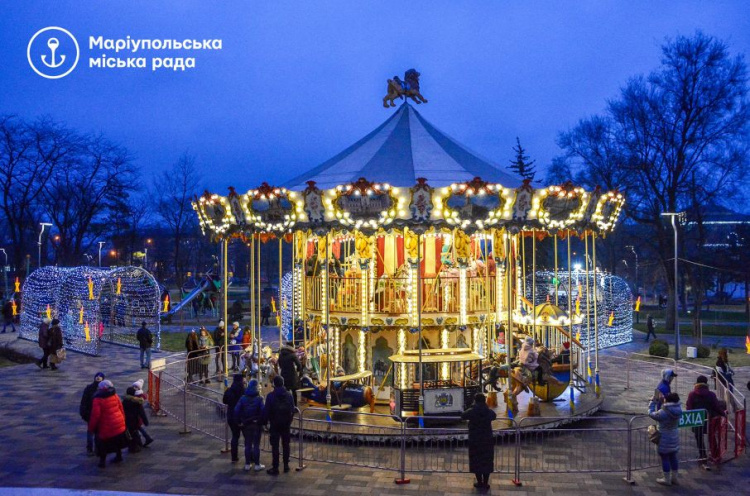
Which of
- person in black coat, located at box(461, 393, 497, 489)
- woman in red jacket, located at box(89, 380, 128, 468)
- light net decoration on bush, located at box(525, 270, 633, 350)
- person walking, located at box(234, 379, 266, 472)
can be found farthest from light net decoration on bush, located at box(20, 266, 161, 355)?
person in black coat, located at box(461, 393, 497, 489)

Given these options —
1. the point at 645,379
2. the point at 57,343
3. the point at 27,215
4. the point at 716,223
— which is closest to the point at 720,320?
the point at 716,223

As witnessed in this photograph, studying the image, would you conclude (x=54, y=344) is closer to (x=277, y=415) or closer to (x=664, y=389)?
(x=277, y=415)

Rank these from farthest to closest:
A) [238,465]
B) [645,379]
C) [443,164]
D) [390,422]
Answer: [645,379]
[443,164]
[390,422]
[238,465]

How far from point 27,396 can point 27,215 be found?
99.7 feet

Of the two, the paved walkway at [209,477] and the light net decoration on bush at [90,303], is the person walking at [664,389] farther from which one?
the light net decoration on bush at [90,303]

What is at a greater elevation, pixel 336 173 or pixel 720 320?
pixel 336 173

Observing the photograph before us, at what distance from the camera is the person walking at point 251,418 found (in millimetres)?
9547

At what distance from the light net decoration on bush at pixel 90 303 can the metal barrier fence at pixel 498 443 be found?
42.0ft

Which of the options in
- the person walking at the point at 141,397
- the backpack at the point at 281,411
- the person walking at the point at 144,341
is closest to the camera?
the backpack at the point at 281,411

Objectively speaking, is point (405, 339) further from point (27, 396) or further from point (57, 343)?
point (57, 343)

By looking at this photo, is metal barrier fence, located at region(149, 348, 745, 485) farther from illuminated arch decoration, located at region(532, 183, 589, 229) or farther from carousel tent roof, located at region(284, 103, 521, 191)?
carousel tent roof, located at region(284, 103, 521, 191)

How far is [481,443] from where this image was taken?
8.81m

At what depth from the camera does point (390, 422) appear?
39.3ft

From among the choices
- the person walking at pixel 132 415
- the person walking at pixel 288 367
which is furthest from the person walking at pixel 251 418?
the person walking at pixel 288 367
